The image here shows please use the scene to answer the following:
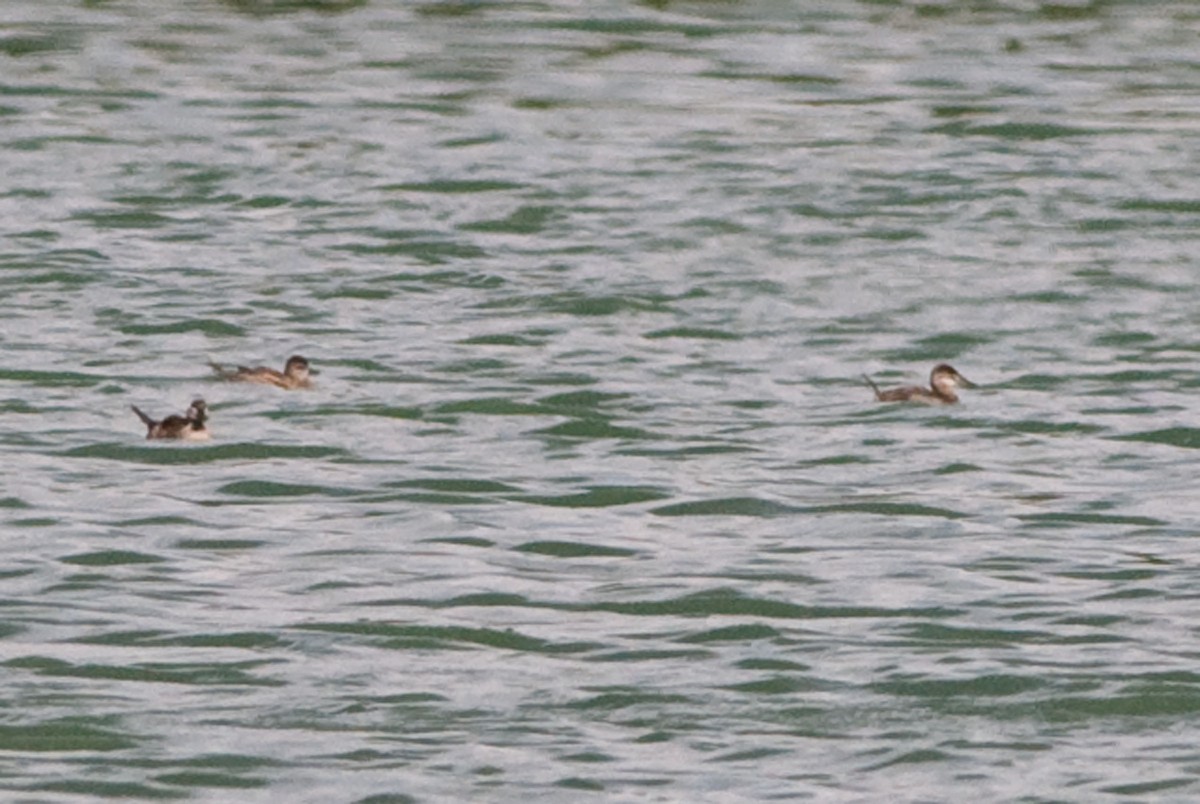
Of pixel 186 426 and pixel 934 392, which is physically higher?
pixel 186 426

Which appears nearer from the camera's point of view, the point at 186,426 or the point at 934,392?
the point at 186,426

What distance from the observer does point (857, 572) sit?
1289 centimetres

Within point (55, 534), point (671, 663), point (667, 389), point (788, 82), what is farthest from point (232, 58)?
point (671, 663)

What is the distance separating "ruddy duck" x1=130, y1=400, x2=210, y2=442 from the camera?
14852mm

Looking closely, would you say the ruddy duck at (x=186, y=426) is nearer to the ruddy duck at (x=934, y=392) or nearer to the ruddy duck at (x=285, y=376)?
the ruddy duck at (x=285, y=376)

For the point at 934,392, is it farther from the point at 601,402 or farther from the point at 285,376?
the point at 285,376

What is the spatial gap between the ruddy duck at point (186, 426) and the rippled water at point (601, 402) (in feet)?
0.28

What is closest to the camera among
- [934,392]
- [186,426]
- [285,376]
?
[186,426]

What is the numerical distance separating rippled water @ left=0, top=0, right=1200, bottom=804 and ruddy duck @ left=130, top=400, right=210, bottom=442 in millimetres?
85

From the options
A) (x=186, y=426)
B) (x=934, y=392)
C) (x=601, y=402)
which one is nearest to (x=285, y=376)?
(x=186, y=426)

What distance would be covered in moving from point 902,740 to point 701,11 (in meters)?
17.6

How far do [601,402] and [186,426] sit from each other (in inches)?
84.1

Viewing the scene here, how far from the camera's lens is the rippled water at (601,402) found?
428 inches

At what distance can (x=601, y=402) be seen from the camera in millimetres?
15992
